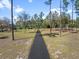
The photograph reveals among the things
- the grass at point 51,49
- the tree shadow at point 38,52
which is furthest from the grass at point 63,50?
the tree shadow at point 38,52

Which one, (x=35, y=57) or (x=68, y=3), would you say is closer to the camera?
(x=35, y=57)

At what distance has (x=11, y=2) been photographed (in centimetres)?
2139

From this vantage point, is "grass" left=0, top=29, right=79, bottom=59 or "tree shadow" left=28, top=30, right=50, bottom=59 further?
"grass" left=0, top=29, right=79, bottom=59

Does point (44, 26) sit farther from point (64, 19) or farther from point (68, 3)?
point (68, 3)

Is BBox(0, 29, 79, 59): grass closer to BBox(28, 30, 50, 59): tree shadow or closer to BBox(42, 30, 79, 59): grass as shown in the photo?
BBox(42, 30, 79, 59): grass

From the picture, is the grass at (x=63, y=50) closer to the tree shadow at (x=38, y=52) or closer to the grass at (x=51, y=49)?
the grass at (x=51, y=49)

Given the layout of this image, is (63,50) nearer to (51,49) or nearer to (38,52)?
(51,49)

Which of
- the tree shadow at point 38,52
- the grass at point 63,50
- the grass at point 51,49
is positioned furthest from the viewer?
the grass at point 51,49

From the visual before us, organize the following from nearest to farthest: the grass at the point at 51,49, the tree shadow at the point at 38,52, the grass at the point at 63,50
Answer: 1. the tree shadow at the point at 38,52
2. the grass at the point at 63,50
3. the grass at the point at 51,49

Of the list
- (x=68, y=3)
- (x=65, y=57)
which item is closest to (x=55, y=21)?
(x=68, y=3)

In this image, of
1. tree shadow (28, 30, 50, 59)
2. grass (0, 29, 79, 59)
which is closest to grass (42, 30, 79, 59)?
grass (0, 29, 79, 59)

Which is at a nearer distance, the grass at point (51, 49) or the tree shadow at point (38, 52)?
the tree shadow at point (38, 52)

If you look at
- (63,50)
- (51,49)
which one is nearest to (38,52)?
(51,49)

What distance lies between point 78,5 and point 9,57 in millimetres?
39327
